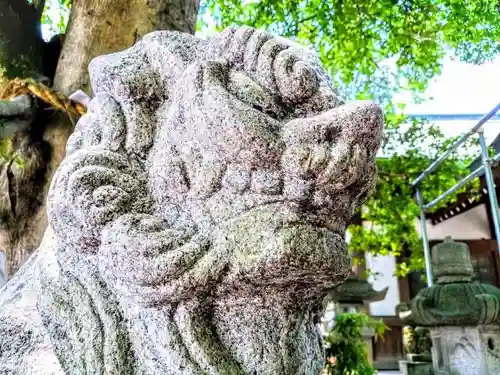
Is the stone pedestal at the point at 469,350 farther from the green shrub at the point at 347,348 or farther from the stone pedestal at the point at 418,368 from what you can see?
the stone pedestal at the point at 418,368

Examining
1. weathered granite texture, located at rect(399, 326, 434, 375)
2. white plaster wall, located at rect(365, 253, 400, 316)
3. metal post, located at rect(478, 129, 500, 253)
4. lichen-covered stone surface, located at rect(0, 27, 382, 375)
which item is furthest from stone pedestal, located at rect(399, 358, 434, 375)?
lichen-covered stone surface, located at rect(0, 27, 382, 375)

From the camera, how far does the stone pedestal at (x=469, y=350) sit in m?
3.63

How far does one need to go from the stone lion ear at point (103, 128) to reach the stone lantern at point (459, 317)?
331cm

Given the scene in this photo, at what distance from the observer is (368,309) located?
24.2ft

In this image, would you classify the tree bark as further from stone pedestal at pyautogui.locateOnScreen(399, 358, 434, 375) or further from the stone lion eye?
stone pedestal at pyautogui.locateOnScreen(399, 358, 434, 375)

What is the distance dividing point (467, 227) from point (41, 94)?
744 cm

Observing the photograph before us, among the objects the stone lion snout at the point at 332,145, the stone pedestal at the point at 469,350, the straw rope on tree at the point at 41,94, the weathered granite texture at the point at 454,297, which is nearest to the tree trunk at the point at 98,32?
the straw rope on tree at the point at 41,94

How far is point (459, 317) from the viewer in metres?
3.64

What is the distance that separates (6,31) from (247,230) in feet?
5.41

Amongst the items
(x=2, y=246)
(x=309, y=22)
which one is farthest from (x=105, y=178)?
(x=309, y=22)

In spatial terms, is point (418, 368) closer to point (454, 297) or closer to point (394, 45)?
point (454, 297)

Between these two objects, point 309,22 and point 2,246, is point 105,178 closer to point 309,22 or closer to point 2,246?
point 2,246

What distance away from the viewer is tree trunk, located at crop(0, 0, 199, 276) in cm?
186

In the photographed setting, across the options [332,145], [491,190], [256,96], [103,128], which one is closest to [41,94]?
[103,128]
